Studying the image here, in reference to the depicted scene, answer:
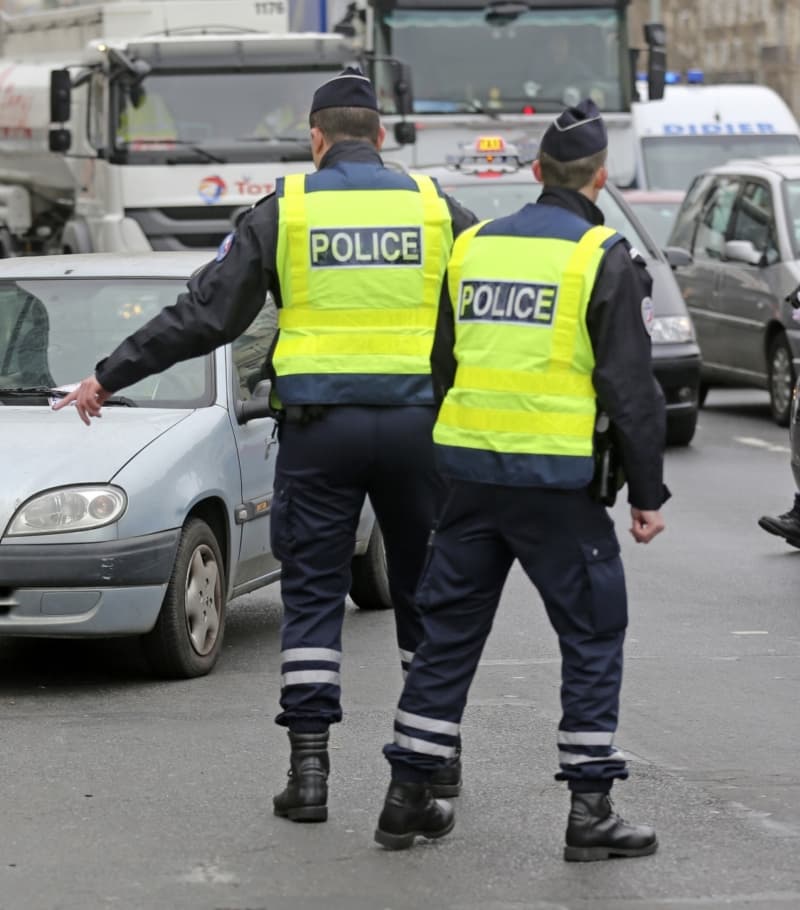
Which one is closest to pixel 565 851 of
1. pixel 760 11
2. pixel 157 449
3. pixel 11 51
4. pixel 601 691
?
pixel 601 691

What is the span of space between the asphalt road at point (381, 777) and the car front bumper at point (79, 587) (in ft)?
0.80

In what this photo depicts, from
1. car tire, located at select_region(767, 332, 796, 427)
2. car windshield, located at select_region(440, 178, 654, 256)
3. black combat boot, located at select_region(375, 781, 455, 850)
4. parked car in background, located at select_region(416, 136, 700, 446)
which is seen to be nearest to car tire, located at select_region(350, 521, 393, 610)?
black combat boot, located at select_region(375, 781, 455, 850)

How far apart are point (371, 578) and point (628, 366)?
4222mm

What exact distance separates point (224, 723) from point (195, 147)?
14604 mm

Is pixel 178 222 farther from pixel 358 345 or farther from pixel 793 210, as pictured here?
pixel 358 345

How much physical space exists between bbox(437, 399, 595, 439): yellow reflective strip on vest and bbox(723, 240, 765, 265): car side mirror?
11.8 m

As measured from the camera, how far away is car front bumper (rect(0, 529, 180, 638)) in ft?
24.6

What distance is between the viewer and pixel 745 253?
55.8 ft

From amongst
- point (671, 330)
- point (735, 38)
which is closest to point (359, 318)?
point (671, 330)

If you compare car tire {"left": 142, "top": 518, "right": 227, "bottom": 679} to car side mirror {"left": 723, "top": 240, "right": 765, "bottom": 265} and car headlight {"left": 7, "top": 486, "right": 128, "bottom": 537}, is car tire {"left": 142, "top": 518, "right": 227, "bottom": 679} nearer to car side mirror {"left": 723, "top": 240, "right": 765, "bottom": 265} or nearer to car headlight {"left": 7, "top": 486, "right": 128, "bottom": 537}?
car headlight {"left": 7, "top": 486, "right": 128, "bottom": 537}

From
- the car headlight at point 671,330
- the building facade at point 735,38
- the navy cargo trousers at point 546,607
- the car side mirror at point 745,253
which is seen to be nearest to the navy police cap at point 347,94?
the navy cargo trousers at point 546,607

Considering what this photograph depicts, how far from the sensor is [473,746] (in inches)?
267

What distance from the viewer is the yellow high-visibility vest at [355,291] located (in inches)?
231

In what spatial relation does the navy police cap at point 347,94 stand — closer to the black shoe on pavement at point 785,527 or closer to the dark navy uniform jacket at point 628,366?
the dark navy uniform jacket at point 628,366
